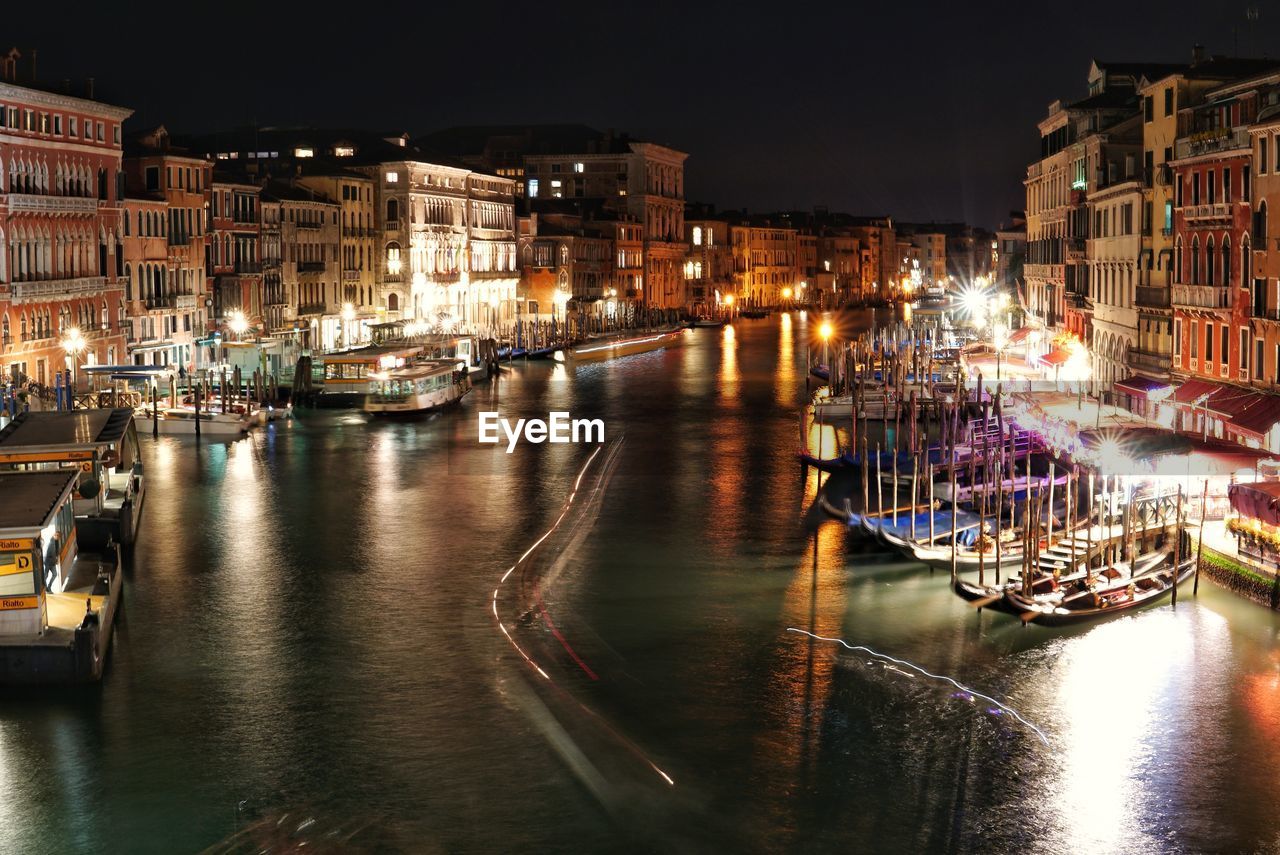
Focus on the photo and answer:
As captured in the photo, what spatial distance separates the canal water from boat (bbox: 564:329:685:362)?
40.8 meters

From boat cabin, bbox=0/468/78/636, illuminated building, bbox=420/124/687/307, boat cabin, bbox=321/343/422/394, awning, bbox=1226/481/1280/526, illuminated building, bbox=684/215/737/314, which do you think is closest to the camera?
boat cabin, bbox=0/468/78/636

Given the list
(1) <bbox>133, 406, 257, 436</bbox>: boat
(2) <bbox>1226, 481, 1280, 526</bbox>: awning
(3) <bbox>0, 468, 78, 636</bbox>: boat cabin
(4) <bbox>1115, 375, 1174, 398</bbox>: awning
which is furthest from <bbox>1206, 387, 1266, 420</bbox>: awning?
(1) <bbox>133, 406, 257, 436</bbox>: boat

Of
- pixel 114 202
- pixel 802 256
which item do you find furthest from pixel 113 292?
pixel 802 256

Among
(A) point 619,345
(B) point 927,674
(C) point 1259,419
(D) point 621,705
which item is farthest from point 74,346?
(A) point 619,345

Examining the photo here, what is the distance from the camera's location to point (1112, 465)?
75.2ft

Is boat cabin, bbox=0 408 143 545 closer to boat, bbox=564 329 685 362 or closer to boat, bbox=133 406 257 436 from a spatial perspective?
boat, bbox=133 406 257 436

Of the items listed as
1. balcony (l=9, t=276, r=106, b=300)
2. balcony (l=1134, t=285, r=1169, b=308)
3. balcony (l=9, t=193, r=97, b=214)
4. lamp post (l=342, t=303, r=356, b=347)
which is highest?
balcony (l=9, t=193, r=97, b=214)

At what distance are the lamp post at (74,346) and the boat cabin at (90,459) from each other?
32.5ft

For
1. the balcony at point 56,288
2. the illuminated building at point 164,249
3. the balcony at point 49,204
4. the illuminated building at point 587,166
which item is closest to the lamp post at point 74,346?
the balcony at point 56,288

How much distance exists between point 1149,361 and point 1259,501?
14.2 meters

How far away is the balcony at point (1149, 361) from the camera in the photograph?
3195cm

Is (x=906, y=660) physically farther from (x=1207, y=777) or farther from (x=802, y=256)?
(x=802, y=256)

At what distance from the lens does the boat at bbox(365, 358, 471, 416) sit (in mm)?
41719

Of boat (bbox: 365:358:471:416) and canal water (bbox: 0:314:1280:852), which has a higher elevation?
boat (bbox: 365:358:471:416)
